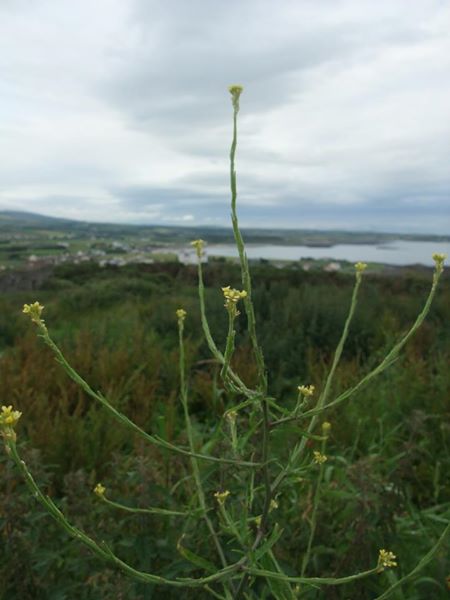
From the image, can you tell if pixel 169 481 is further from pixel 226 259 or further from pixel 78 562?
pixel 226 259

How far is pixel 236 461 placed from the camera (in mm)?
805

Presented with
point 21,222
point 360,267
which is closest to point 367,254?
point 360,267

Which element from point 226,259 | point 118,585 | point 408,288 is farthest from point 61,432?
point 226,259

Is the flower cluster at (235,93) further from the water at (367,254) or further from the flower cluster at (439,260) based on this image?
the water at (367,254)

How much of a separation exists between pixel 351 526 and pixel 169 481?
0.88 m

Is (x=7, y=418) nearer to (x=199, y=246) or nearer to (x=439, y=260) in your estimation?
(x=199, y=246)

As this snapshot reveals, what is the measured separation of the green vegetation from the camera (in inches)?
37.6

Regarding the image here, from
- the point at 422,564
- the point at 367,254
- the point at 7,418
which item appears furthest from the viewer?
the point at 367,254

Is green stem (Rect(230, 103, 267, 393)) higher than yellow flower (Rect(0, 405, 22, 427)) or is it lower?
higher

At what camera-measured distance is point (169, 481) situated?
2.29 metres

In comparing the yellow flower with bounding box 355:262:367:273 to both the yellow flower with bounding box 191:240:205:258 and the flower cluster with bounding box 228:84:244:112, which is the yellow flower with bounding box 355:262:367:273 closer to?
the yellow flower with bounding box 191:240:205:258

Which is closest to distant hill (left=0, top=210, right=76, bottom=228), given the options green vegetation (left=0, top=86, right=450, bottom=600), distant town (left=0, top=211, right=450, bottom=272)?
distant town (left=0, top=211, right=450, bottom=272)

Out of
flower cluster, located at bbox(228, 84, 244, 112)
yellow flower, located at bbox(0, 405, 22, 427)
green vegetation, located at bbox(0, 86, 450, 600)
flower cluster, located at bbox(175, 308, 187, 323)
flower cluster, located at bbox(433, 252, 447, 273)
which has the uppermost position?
flower cluster, located at bbox(228, 84, 244, 112)

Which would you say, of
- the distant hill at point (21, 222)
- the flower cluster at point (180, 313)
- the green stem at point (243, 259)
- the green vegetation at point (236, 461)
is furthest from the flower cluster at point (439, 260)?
the distant hill at point (21, 222)
